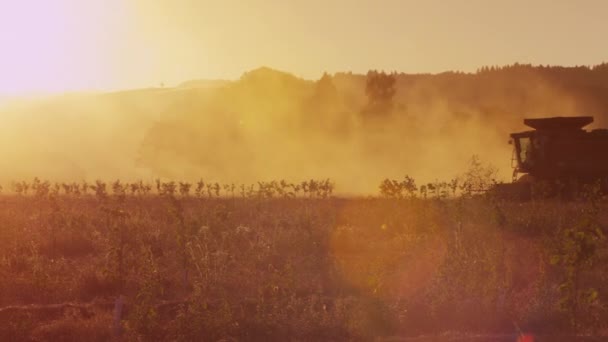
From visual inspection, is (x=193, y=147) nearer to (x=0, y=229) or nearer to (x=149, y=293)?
(x=0, y=229)

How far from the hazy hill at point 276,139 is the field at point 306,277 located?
2582 cm

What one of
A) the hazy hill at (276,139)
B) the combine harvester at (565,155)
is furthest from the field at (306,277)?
the hazy hill at (276,139)

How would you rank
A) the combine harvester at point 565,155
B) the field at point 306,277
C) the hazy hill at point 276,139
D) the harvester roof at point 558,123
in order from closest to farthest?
the field at point 306,277 → the combine harvester at point 565,155 → the harvester roof at point 558,123 → the hazy hill at point 276,139

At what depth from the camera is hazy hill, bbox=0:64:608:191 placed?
48281 mm

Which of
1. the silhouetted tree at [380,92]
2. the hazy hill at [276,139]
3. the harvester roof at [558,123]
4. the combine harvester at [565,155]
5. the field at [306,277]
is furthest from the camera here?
the silhouetted tree at [380,92]

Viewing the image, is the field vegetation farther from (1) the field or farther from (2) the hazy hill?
(2) the hazy hill

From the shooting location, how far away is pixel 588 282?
1136cm

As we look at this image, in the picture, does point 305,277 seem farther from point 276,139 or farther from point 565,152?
point 276,139

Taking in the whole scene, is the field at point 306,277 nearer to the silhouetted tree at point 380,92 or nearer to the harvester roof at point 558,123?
the harvester roof at point 558,123

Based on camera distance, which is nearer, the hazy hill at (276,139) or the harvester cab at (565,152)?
the harvester cab at (565,152)

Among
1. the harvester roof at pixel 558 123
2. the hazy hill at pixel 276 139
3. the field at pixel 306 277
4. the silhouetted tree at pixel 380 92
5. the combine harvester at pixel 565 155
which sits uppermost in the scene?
the silhouetted tree at pixel 380 92

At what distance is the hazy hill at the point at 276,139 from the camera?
48.3 meters

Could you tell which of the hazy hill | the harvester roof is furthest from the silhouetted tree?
the harvester roof

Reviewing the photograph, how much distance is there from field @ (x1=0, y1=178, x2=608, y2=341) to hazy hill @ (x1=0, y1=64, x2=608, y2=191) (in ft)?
84.7
